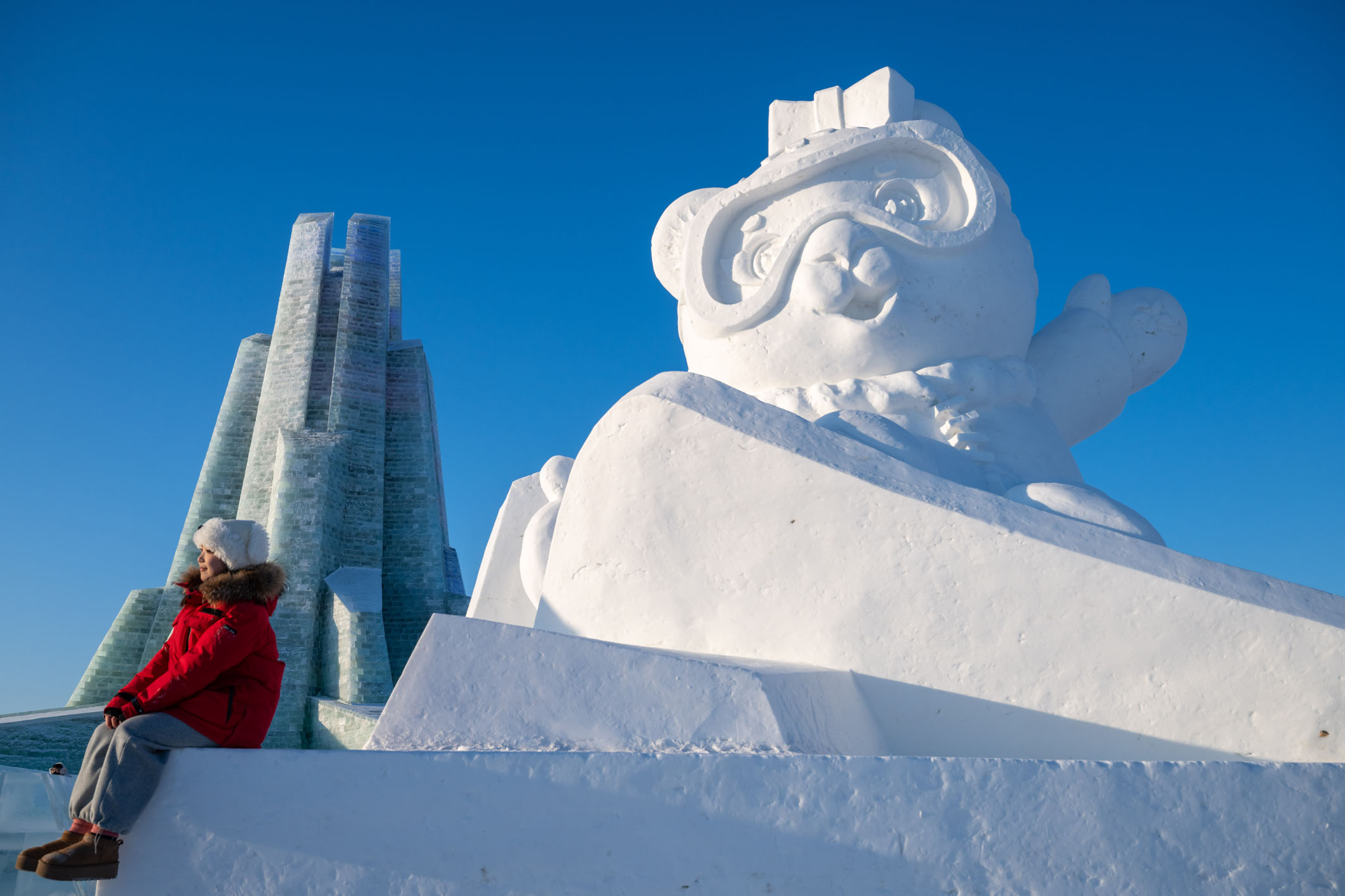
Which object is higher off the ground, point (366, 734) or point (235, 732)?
point (366, 734)

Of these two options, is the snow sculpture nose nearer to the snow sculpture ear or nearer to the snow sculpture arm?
the snow sculpture ear

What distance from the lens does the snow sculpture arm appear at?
A: 4.25 meters

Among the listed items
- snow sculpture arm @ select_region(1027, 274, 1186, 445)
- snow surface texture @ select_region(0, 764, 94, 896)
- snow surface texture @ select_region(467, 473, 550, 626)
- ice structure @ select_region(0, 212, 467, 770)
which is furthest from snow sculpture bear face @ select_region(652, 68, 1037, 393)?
ice structure @ select_region(0, 212, 467, 770)

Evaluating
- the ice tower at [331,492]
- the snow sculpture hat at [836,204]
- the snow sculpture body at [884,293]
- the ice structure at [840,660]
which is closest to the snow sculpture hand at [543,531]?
the ice structure at [840,660]

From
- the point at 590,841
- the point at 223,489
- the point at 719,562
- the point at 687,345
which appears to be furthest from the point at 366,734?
the point at 590,841

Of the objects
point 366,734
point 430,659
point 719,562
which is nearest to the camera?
point 430,659

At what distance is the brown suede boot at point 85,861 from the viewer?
6.09 feet

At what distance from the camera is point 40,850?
1906mm

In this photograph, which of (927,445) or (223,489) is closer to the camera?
(927,445)

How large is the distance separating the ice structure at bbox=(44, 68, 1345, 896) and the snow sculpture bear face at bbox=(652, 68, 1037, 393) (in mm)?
13

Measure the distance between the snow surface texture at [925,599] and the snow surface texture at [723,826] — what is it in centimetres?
49

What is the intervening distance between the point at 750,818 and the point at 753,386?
210 centimetres

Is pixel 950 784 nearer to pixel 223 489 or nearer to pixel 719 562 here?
pixel 719 562

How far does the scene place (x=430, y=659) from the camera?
2355mm
